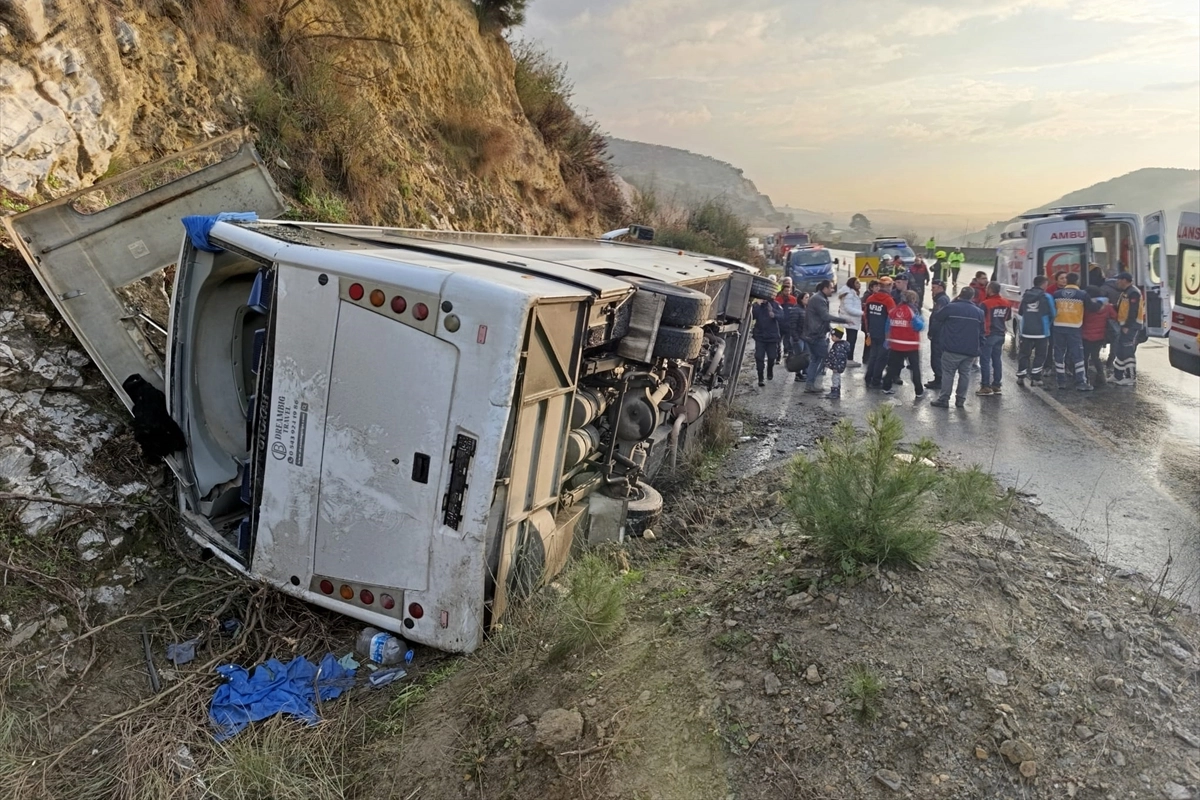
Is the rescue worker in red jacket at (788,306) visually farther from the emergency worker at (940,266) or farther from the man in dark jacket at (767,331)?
the emergency worker at (940,266)

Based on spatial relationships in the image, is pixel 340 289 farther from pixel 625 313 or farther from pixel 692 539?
pixel 692 539

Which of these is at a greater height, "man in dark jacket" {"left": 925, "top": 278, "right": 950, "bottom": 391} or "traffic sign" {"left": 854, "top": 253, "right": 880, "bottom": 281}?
"traffic sign" {"left": 854, "top": 253, "right": 880, "bottom": 281}

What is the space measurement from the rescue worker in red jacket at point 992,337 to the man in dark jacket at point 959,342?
2.21 ft

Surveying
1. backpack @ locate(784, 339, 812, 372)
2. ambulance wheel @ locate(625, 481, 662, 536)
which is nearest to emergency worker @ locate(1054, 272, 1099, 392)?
backpack @ locate(784, 339, 812, 372)

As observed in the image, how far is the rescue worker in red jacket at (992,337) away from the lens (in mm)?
10086

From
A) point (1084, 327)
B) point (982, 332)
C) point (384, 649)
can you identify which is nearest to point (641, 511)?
point (384, 649)

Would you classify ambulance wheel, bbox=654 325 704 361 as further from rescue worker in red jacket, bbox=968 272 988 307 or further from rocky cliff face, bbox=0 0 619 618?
rescue worker in red jacket, bbox=968 272 988 307

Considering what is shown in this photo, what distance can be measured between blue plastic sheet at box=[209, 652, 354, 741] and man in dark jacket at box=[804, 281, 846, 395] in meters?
8.12

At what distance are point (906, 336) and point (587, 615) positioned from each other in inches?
312

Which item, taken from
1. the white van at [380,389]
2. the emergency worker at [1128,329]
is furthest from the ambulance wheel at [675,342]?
the emergency worker at [1128,329]

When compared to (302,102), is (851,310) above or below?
below

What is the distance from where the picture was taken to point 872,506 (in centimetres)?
346

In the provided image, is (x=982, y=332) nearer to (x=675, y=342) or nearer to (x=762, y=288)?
(x=762, y=288)

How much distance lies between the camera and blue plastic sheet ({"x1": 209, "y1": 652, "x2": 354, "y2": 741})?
10.6 ft
